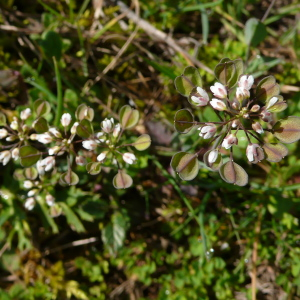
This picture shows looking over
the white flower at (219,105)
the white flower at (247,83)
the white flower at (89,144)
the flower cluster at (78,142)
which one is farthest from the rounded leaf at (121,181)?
the white flower at (247,83)

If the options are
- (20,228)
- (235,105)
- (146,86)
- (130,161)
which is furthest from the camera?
(146,86)

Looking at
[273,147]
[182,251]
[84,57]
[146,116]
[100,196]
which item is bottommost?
[182,251]

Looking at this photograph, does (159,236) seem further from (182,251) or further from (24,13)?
(24,13)

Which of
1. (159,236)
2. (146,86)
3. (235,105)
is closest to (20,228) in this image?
(159,236)

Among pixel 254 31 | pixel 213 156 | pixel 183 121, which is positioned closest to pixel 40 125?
pixel 183 121

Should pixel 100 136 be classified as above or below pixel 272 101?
below

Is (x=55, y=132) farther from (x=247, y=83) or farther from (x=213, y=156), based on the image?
(x=247, y=83)

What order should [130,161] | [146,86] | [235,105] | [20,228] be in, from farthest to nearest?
[146,86] → [20,228] → [130,161] → [235,105]
